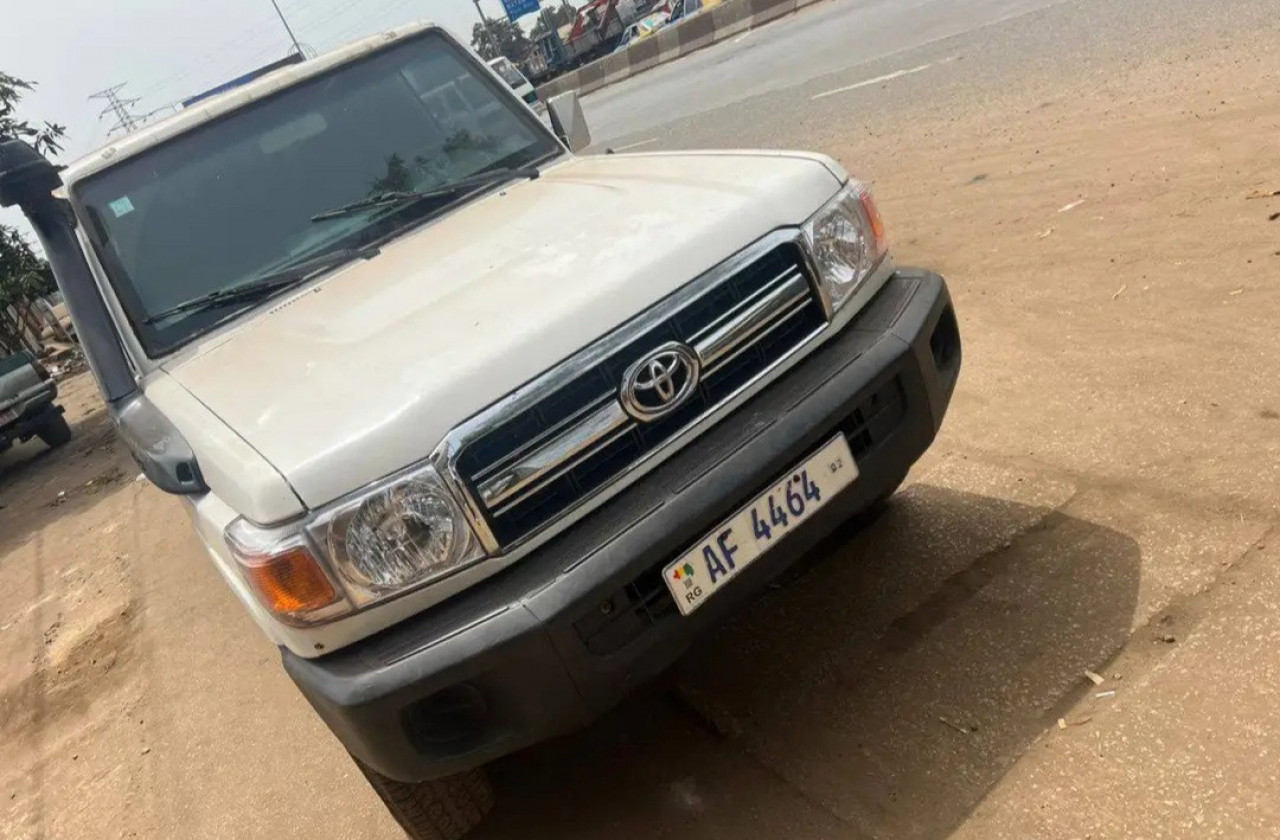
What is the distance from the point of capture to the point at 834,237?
8.92 feet

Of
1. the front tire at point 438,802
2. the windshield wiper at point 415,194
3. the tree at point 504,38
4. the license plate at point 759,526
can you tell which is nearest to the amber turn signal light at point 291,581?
the front tire at point 438,802

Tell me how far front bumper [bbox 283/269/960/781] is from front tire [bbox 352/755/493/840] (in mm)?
409

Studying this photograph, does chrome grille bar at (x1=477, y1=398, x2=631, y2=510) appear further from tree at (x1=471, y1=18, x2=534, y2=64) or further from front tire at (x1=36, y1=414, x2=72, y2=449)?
tree at (x1=471, y1=18, x2=534, y2=64)

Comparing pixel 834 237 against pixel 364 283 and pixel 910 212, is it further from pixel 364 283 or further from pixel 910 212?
pixel 910 212

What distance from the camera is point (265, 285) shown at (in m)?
3.19

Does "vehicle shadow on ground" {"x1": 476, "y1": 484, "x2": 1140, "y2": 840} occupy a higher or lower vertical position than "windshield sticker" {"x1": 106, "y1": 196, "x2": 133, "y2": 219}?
lower

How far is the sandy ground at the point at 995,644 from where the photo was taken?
2410 millimetres

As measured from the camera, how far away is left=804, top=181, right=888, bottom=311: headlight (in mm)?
2666

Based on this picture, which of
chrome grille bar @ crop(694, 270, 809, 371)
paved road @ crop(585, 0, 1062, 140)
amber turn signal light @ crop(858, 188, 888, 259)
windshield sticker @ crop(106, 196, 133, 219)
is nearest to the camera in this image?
chrome grille bar @ crop(694, 270, 809, 371)

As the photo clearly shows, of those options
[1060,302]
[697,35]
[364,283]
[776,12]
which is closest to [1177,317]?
[1060,302]

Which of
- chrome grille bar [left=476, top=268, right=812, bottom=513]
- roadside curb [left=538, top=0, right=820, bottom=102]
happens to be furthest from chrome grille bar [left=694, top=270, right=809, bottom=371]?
roadside curb [left=538, top=0, right=820, bottom=102]

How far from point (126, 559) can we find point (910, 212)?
17.6ft

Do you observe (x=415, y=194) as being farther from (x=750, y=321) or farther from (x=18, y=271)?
(x=18, y=271)

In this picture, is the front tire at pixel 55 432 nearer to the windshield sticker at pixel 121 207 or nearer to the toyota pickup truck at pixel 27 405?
the toyota pickup truck at pixel 27 405
